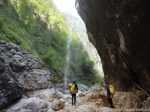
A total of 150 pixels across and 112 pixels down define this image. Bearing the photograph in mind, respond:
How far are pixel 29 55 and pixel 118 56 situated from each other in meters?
13.1

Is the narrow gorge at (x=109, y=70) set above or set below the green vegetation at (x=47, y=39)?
below

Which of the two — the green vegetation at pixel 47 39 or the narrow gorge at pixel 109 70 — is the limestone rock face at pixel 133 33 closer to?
the narrow gorge at pixel 109 70

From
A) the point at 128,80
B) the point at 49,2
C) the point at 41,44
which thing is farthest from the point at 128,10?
the point at 49,2

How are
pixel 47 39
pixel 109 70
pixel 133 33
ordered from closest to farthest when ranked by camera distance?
pixel 133 33
pixel 109 70
pixel 47 39

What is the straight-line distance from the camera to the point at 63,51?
167ft

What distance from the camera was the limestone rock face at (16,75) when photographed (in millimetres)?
11070

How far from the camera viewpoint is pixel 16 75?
54.3ft

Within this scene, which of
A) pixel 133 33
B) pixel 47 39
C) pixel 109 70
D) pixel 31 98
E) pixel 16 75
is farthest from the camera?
pixel 47 39

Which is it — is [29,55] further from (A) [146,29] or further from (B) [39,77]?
(A) [146,29]

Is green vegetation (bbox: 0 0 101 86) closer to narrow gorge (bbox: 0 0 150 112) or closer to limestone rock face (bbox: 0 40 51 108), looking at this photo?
limestone rock face (bbox: 0 40 51 108)

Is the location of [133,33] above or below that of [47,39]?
below

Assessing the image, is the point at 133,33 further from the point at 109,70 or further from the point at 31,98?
the point at 109,70

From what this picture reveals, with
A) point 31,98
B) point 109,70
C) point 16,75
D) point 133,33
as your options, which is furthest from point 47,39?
point 133,33

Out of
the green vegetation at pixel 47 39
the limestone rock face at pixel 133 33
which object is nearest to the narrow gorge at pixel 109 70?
the limestone rock face at pixel 133 33
